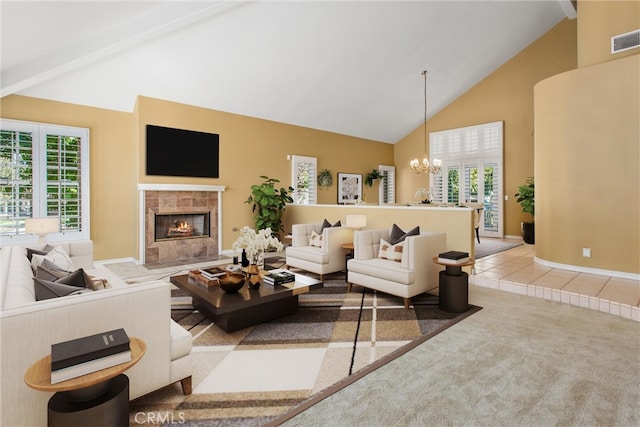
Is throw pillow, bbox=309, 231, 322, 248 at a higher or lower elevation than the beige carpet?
higher

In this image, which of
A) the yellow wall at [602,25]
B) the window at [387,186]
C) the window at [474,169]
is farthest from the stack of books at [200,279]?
the window at [387,186]

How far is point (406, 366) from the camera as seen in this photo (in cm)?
245

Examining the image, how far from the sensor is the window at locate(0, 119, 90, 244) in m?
5.40

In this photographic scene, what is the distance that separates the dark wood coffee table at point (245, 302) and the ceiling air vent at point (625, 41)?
218 inches

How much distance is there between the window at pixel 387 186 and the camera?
433 inches

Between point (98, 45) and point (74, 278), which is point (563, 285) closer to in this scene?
point (74, 278)

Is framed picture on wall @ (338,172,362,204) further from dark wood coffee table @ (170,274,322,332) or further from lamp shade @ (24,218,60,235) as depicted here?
lamp shade @ (24,218,60,235)

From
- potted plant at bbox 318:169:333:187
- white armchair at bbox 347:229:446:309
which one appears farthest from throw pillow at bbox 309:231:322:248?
potted plant at bbox 318:169:333:187

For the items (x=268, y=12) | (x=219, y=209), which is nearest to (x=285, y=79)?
(x=268, y=12)

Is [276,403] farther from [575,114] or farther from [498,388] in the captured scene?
[575,114]

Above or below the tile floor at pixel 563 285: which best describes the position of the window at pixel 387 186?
above

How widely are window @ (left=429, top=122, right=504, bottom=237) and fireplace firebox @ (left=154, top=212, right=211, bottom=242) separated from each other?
666cm

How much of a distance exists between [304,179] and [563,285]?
609cm

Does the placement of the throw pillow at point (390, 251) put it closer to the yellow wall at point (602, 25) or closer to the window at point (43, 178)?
the yellow wall at point (602, 25)
